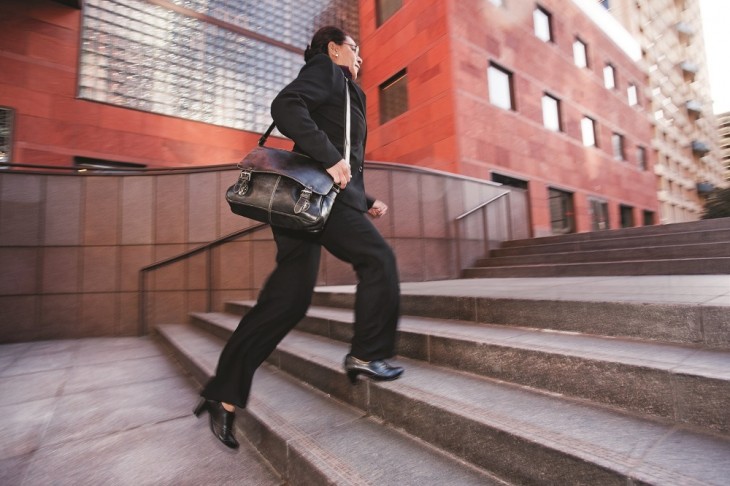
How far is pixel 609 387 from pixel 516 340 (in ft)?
1.63

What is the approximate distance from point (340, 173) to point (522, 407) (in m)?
1.20

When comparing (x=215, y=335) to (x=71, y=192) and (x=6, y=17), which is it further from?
(x=6, y=17)

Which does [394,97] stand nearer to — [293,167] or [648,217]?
[293,167]

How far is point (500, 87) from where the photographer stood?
32.1ft

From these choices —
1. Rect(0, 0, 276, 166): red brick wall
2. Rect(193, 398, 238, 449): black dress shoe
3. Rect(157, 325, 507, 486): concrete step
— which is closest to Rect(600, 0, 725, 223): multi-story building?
Rect(0, 0, 276, 166): red brick wall

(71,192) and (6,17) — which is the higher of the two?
(6,17)

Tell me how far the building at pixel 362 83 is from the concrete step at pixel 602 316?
6.29m

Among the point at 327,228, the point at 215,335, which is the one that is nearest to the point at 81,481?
the point at 327,228

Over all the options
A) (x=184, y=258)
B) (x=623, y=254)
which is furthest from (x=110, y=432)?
(x=623, y=254)

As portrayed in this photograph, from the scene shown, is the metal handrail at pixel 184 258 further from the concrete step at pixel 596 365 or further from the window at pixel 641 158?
the window at pixel 641 158

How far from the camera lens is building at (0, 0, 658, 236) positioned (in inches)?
264

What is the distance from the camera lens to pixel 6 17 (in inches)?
256

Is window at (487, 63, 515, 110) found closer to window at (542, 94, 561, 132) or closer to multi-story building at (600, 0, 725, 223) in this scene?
window at (542, 94, 561, 132)

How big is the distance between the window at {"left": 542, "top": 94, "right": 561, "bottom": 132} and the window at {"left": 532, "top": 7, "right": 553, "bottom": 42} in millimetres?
1852
